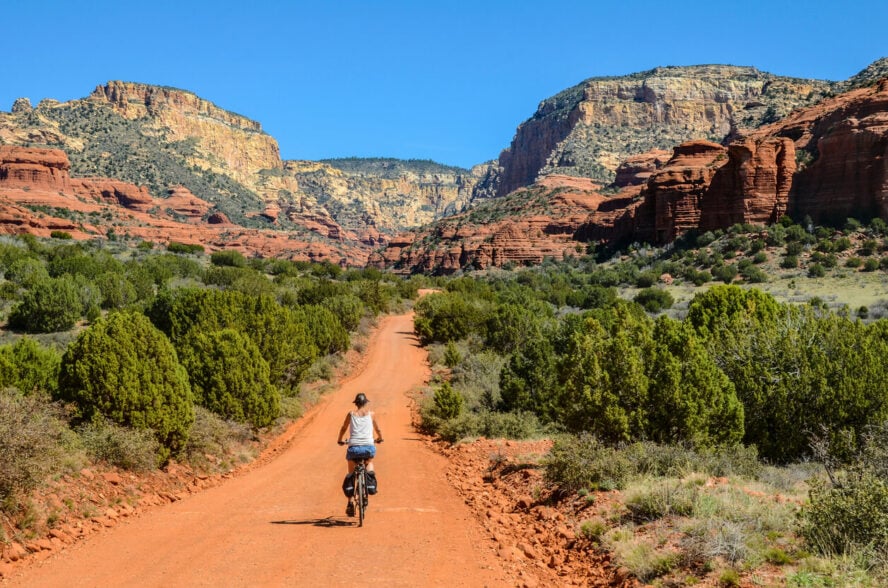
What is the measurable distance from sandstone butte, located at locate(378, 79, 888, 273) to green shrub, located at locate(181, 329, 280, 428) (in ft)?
206

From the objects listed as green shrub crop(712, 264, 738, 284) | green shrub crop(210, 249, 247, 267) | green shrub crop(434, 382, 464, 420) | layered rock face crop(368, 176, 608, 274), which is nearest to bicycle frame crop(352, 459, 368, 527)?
green shrub crop(434, 382, 464, 420)

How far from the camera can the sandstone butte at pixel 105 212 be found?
276 ft

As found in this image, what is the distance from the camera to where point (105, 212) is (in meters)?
104


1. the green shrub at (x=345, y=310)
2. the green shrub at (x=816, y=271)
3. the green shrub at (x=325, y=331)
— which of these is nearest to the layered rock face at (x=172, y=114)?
the green shrub at (x=345, y=310)

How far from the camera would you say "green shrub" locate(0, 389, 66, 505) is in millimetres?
7859

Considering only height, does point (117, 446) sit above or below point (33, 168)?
below

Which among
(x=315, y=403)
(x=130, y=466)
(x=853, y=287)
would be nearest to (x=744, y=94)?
(x=853, y=287)

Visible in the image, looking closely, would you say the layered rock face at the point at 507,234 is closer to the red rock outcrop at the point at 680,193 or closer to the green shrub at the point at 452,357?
the red rock outcrop at the point at 680,193

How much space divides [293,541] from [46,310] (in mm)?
28758

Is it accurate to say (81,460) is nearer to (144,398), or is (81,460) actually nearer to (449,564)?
(144,398)

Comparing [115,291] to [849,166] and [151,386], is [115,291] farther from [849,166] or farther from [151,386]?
[849,166]

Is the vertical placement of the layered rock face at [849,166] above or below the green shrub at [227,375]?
above

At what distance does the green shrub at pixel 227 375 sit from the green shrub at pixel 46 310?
60.9 feet

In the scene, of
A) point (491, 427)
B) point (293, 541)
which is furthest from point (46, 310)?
point (293, 541)
